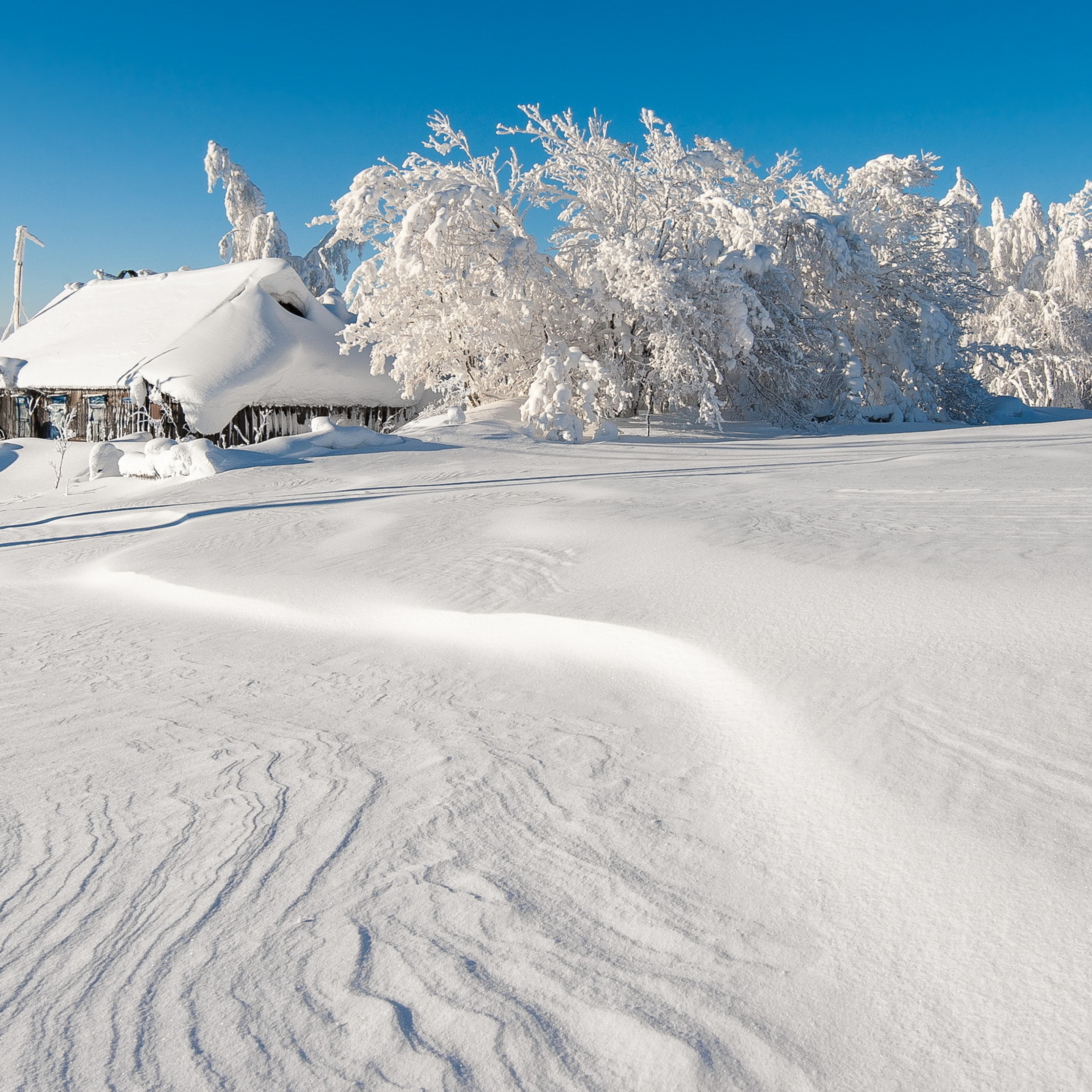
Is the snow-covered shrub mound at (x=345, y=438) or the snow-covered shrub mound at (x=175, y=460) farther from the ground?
the snow-covered shrub mound at (x=345, y=438)

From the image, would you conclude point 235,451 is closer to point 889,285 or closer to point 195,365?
point 195,365

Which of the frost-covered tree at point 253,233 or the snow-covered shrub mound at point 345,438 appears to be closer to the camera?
the snow-covered shrub mound at point 345,438

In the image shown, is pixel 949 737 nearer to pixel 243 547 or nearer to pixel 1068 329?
pixel 243 547

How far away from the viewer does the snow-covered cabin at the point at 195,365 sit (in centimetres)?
1955

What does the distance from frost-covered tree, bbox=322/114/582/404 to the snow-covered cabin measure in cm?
569

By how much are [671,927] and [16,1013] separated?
1.32 meters

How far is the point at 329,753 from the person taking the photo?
2.76m

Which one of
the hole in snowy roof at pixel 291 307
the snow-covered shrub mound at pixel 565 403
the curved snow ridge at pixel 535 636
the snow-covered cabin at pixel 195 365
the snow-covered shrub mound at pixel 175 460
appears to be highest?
the hole in snowy roof at pixel 291 307

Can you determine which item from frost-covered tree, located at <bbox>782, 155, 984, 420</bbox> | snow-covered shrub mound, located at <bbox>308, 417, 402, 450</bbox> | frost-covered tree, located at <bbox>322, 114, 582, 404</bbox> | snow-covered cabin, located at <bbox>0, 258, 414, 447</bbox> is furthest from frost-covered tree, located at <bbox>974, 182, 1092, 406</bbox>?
snow-covered cabin, located at <bbox>0, 258, 414, 447</bbox>

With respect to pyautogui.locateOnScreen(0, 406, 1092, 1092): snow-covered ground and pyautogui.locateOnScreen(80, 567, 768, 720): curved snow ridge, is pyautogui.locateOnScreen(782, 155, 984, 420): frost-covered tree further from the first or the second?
pyautogui.locateOnScreen(80, 567, 768, 720): curved snow ridge

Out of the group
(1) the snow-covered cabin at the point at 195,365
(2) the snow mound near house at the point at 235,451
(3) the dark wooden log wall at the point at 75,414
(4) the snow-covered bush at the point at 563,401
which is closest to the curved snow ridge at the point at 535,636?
(2) the snow mound near house at the point at 235,451

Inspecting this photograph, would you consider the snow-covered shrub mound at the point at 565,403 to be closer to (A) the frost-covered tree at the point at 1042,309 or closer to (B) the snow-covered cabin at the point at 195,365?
(B) the snow-covered cabin at the point at 195,365

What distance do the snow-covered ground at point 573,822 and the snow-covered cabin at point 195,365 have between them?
1589 cm

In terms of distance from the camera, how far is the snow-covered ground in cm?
152
